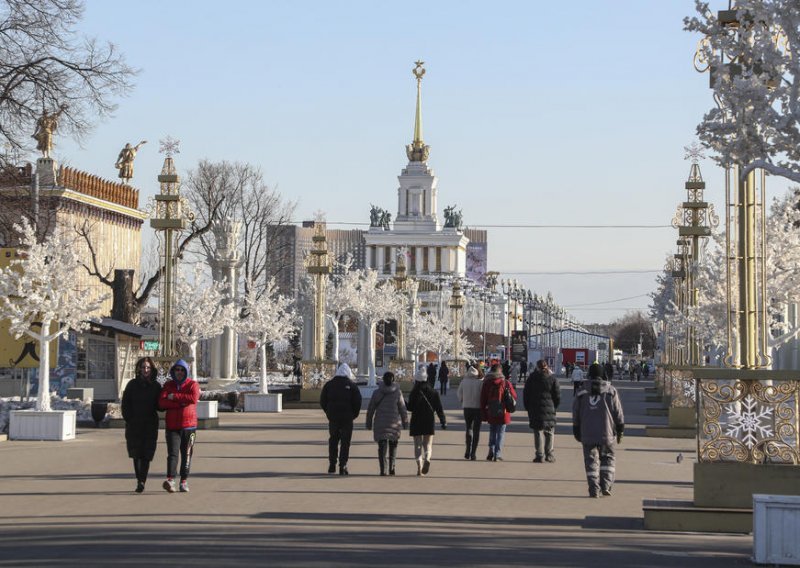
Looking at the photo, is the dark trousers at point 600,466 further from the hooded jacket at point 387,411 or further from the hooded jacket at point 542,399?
the hooded jacket at point 542,399

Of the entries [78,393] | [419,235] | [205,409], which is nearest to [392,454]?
[205,409]

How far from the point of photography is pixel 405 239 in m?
172

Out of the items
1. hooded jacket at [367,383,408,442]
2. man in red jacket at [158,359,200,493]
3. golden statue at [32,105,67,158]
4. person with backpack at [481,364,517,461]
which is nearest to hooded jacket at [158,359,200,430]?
man in red jacket at [158,359,200,493]

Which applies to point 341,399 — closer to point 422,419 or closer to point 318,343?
point 422,419

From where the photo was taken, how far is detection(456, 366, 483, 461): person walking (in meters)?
24.0

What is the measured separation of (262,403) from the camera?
4281 centimetres

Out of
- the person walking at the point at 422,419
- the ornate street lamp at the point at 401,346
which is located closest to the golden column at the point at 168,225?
the person walking at the point at 422,419

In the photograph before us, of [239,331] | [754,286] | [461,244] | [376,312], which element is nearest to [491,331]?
[461,244]

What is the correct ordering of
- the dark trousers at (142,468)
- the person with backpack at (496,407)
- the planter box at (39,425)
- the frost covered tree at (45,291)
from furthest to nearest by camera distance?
the frost covered tree at (45,291)
the planter box at (39,425)
the person with backpack at (496,407)
the dark trousers at (142,468)

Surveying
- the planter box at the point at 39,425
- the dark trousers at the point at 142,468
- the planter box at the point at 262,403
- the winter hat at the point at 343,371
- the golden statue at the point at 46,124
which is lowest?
the dark trousers at the point at 142,468

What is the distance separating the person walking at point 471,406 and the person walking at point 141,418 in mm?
7304

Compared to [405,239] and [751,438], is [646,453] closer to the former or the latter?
[751,438]

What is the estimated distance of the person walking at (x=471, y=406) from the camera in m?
24.0

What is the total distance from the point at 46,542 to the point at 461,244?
16057cm
